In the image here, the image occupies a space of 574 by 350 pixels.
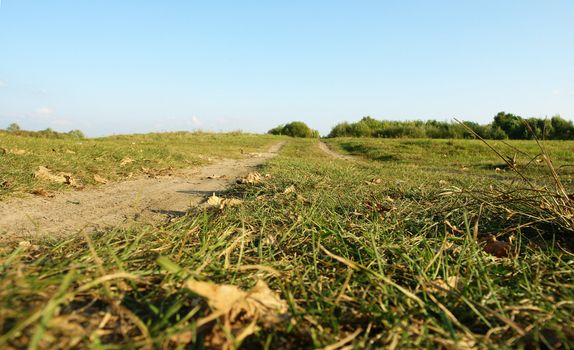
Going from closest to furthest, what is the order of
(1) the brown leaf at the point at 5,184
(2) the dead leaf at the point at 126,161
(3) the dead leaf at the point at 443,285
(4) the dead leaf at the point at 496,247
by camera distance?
1. (3) the dead leaf at the point at 443,285
2. (4) the dead leaf at the point at 496,247
3. (1) the brown leaf at the point at 5,184
4. (2) the dead leaf at the point at 126,161

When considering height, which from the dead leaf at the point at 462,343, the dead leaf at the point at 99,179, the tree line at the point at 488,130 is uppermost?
the tree line at the point at 488,130

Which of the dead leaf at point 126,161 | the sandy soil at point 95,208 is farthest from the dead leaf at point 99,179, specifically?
the dead leaf at point 126,161

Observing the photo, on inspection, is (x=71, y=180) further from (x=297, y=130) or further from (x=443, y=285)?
(x=297, y=130)

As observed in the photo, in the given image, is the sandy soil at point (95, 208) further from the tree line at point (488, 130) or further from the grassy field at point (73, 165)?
the tree line at point (488, 130)

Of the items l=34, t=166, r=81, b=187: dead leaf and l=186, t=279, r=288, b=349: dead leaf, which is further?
l=34, t=166, r=81, b=187: dead leaf

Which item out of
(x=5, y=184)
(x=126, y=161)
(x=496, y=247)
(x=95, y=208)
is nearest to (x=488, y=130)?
(x=126, y=161)

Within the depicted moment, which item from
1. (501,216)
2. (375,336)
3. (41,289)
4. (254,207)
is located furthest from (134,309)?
(501,216)

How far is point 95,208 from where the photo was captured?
9.75ft

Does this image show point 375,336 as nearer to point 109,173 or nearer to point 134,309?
point 134,309

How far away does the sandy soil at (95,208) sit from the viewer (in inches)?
90.3

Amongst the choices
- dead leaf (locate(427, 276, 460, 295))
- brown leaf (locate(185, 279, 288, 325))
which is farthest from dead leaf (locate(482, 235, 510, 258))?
brown leaf (locate(185, 279, 288, 325))

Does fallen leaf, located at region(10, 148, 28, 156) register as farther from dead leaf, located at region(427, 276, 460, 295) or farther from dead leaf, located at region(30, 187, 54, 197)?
dead leaf, located at region(427, 276, 460, 295)

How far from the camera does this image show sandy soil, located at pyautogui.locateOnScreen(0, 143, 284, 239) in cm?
229

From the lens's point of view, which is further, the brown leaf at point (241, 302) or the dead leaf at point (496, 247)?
the dead leaf at point (496, 247)
